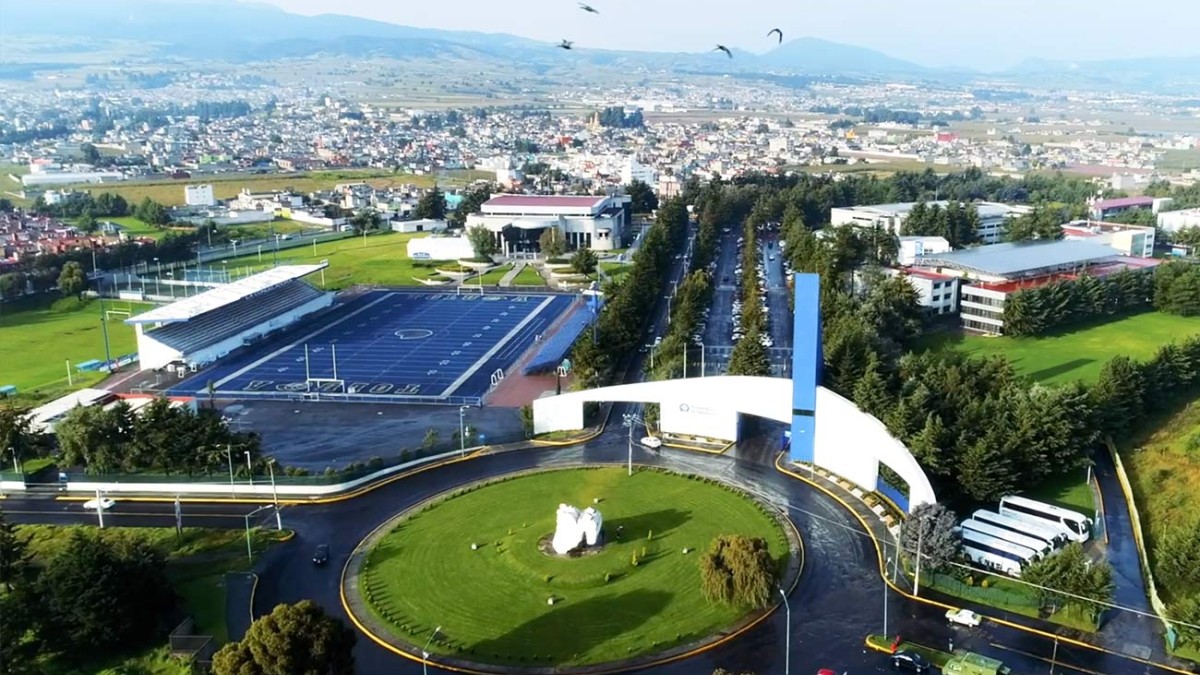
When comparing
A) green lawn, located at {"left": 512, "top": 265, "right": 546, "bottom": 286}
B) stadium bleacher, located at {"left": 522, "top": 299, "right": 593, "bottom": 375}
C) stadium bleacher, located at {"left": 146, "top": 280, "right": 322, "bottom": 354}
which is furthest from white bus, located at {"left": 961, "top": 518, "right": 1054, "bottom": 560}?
green lawn, located at {"left": 512, "top": 265, "right": 546, "bottom": 286}

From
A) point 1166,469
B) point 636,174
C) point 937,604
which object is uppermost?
point 636,174

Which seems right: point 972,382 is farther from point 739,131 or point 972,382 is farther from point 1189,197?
point 739,131

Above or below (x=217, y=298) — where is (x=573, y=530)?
below

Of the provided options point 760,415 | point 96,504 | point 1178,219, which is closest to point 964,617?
point 760,415

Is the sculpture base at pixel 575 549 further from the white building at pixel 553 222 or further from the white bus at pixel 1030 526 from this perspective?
the white building at pixel 553 222

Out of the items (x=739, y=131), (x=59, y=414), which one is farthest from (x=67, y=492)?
(x=739, y=131)

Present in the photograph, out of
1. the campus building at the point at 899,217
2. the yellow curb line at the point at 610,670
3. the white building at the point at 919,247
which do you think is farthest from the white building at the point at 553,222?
the yellow curb line at the point at 610,670

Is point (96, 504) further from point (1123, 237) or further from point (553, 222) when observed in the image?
point (1123, 237)

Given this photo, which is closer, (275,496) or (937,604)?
(937,604)
